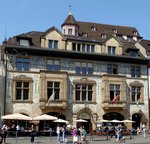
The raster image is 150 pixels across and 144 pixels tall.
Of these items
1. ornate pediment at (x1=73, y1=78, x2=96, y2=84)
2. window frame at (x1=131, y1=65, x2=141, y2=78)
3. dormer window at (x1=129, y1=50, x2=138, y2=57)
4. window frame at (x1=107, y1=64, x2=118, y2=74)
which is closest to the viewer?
ornate pediment at (x1=73, y1=78, x2=96, y2=84)

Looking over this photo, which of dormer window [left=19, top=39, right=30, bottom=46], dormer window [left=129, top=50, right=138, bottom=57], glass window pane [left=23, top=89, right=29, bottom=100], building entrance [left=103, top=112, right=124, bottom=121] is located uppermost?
dormer window [left=19, top=39, right=30, bottom=46]

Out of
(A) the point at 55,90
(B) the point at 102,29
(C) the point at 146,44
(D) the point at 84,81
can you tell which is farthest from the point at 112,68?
(B) the point at 102,29

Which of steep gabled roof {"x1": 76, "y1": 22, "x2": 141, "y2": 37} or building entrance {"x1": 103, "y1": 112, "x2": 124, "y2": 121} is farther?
steep gabled roof {"x1": 76, "y1": 22, "x2": 141, "y2": 37}

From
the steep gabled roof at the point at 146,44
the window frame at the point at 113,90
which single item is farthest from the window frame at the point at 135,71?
the steep gabled roof at the point at 146,44

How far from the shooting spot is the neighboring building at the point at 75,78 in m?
49.7

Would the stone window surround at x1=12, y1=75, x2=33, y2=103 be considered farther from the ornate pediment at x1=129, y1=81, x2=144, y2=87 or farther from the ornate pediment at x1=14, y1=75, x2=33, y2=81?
the ornate pediment at x1=129, y1=81, x2=144, y2=87

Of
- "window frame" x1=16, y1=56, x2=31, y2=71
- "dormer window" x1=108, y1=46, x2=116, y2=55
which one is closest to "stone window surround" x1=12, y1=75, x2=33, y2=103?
"window frame" x1=16, y1=56, x2=31, y2=71

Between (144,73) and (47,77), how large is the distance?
1556 cm

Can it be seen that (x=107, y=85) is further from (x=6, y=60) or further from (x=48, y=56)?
(x=6, y=60)

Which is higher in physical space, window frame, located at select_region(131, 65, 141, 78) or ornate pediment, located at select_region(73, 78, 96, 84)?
window frame, located at select_region(131, 65, 141, 78)

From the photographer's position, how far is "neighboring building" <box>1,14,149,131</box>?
49656 mm

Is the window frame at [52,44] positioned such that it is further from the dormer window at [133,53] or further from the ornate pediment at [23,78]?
the dormer window at [133,53]

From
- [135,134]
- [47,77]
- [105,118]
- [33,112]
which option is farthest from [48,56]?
[135,134]

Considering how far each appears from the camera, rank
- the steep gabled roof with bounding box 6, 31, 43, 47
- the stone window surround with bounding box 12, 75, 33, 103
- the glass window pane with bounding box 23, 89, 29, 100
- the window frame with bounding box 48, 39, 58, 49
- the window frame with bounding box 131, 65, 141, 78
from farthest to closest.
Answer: the window frame with bounding box 131, 65, 141, 78 < the window frame with bounding box 48, 39, 58, 49 < the steep gabled roof with bounding box 6, 31, 43, 47 < the glass window pane with bounding box 23, 89, 29, 100 < the stone window surround with bounding box 12, 75, 33, 103
